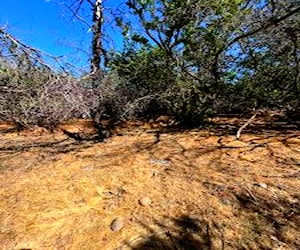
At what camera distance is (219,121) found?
5.52m

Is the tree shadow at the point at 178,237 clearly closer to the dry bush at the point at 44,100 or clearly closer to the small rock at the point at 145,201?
the small rock at the point at 145,201

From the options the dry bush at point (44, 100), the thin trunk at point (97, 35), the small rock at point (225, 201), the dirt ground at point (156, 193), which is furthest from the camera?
the thin trunk at point (97, 35)

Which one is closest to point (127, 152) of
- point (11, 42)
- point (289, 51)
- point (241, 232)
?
point (11, 42)

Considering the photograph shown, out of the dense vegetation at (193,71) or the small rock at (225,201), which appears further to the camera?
the dense vegetation at (193,71)

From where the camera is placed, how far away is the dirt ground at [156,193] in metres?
2.50

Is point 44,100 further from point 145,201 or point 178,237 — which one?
point 178,237

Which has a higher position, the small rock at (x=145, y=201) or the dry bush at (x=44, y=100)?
the dry bush at (x=44, y=100)

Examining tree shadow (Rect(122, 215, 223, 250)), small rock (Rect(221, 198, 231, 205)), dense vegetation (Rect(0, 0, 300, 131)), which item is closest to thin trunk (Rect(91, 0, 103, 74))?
dense vegetation (Rect(0, 0, 300, 131))

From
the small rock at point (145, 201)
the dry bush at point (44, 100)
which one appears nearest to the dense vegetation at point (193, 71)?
the dry bush at point (44, 100)

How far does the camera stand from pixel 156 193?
312cm

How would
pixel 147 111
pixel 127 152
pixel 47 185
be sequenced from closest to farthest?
pixel 47 185
pixel 127 152
pixel 147 111

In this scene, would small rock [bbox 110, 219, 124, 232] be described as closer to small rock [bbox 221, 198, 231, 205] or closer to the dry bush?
small rock [bbox 221, 198, 231, 205]

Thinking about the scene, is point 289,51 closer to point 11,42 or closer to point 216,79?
point 216,79

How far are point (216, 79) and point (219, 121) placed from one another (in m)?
0.65
